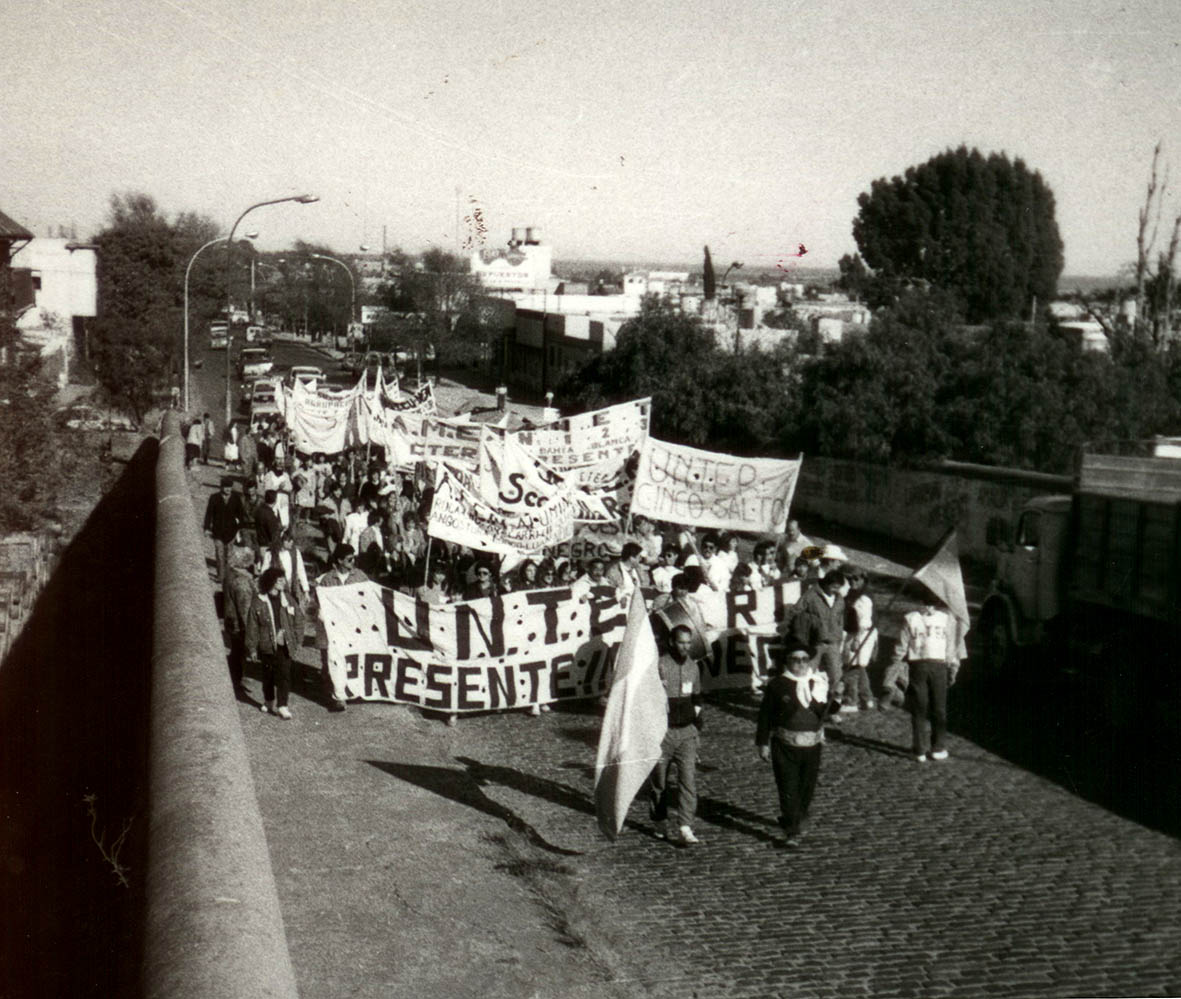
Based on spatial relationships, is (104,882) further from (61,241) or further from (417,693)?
(61,241)

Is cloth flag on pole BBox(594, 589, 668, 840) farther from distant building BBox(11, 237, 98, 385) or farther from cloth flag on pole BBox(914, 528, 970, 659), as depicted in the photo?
distant building BBox(11, 237, 98, 385)

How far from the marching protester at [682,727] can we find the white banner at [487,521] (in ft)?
18.2

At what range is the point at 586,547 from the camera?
67.5 feet

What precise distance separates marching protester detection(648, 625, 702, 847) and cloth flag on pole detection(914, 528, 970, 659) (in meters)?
3.42

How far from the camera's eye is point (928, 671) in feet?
39.4

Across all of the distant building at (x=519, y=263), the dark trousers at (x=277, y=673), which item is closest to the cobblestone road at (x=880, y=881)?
the dark trousers at (x=277, y=673)

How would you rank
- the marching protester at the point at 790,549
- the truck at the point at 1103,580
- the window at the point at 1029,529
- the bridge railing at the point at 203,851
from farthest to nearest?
the marching protester at the point at 790,549
the window at the point at 1029,529
the truck at the point at 1103,580
the bridge railing at the point at 203,851

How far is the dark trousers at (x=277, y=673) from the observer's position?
12.8 metres

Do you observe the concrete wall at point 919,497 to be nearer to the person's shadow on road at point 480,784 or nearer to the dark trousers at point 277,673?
the person's shadow on road at point 480,784

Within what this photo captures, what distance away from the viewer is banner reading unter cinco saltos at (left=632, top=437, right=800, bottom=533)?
1802 cm

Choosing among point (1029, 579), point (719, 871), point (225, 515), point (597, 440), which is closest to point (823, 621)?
point (719, 871)

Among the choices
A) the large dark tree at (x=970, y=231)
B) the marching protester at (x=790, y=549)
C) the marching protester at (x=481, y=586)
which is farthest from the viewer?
the large dark tree at (x=970, y=231)

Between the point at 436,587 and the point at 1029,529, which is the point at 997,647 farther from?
the point at 436,587

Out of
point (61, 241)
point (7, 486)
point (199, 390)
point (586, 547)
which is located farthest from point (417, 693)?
point (199, 390)
